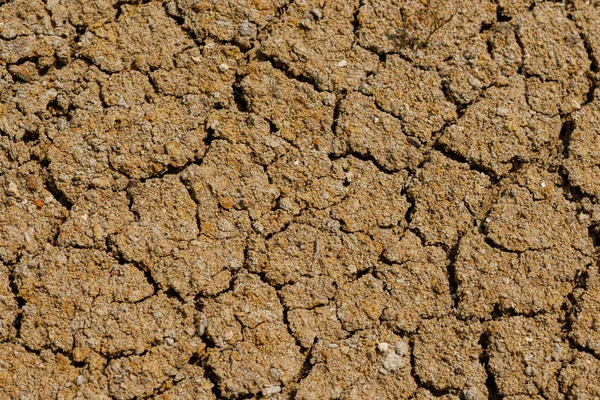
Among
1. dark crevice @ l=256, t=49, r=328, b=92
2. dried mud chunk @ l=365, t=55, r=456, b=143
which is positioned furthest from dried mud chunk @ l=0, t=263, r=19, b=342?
dried mud chunk @ l=365, t=55, r=456, b=143

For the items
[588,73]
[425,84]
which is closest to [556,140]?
[588,73]

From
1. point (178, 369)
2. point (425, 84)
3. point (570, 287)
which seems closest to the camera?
point (178, 369)

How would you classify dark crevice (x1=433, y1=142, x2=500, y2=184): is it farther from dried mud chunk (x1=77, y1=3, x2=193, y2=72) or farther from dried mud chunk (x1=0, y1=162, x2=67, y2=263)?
dried mud chunk (x1=0, y1=162, x2=67, y2=263)

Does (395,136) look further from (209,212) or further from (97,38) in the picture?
(97,38)

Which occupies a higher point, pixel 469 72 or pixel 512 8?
pixel 512 8

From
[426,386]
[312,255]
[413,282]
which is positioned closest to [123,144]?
[312,255]

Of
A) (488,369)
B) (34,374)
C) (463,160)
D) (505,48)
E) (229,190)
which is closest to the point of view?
→ (34,374)

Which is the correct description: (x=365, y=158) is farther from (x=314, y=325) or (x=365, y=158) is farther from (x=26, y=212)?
(x=26, y=212)
